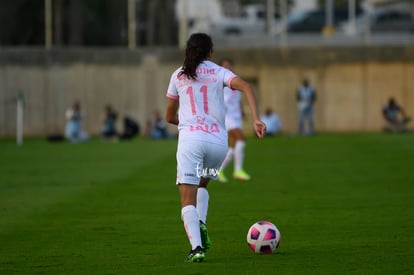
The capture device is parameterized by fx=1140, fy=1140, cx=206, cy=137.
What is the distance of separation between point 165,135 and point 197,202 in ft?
108

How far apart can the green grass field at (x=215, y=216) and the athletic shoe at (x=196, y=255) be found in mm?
71

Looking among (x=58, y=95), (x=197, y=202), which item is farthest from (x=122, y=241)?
(x=58, y=95)

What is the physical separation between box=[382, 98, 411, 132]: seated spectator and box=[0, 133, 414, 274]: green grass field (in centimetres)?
1654

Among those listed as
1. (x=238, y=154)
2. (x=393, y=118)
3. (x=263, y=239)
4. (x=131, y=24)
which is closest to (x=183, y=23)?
(x=131, y=24)

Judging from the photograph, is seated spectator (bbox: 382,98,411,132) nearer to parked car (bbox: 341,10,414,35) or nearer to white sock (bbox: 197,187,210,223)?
parked car (bbox: 341,10,414,35)

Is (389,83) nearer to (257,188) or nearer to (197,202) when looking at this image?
(257,188)

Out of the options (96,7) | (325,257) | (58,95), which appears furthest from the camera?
(96,7)

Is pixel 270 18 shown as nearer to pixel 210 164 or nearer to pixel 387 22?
pixel 387 22

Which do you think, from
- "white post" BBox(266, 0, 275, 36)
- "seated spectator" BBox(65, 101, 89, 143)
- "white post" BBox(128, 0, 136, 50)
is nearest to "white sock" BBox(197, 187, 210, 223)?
"seated spectator" BBox(65, 101, 89, 143)

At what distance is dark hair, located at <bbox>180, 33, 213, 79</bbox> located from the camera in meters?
11.0

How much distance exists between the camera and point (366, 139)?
4016 cm

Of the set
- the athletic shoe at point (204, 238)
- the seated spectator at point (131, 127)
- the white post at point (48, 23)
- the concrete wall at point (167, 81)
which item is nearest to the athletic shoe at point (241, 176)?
the athletic shoe at point (204, 238)

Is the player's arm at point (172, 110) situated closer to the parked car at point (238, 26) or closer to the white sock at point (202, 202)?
the white sock at point (202, 202)

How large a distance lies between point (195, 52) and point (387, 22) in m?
53.7
